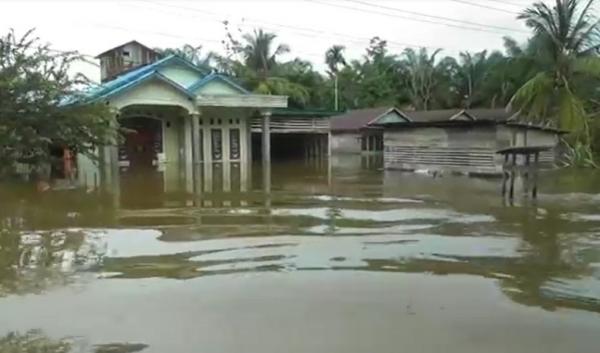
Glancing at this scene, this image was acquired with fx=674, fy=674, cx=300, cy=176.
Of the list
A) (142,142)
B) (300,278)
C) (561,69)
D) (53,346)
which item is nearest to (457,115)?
(561,69)

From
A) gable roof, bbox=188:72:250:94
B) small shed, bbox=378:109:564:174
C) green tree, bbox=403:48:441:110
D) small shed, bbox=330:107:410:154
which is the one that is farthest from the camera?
green tree, bbox=403:48:441:110

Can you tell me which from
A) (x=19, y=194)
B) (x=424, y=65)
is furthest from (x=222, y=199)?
(x=424, y=65)

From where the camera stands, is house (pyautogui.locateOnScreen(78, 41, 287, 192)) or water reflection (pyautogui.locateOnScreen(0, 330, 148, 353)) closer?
water reflection (pyautogui.locateOnScreen(0, 330, 148, 353))

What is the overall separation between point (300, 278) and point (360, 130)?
132ft

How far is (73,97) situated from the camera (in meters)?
20.8

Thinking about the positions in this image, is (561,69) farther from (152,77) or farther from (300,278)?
(300,278)

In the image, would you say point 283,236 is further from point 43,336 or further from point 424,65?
point 424,65

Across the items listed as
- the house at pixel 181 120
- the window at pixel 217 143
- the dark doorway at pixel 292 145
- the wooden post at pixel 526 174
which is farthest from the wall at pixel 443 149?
the dark doorway at pixel 292 145

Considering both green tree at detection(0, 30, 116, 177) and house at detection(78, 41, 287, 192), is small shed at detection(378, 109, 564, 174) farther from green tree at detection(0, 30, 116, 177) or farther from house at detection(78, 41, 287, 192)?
green tree at detection(0, 30, 116, 177)

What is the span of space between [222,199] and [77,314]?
10.2 metres

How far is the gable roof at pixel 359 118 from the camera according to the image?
46.8m

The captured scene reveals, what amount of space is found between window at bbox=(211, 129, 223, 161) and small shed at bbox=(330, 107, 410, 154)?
42.4 feet

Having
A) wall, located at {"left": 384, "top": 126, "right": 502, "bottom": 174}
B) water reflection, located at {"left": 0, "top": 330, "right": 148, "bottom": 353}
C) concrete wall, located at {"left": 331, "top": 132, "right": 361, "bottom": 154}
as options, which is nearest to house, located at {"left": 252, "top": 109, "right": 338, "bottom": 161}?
concrete wall, located at {"left": 331, "top": 132, "right": 361, "bottom": 154}

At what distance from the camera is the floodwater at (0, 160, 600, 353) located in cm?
581
